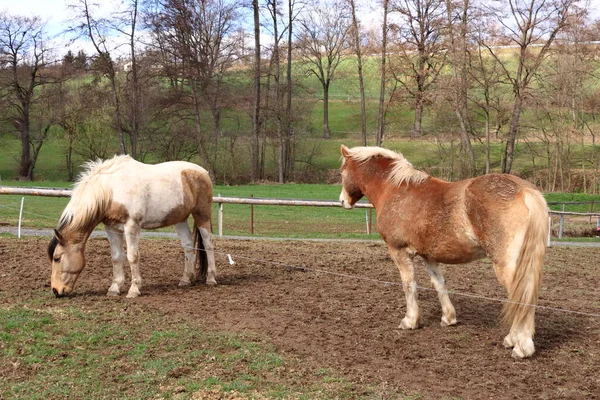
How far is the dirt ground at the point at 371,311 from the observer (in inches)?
206

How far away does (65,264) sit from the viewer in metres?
8.10

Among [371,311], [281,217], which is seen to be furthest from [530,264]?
[281,217]

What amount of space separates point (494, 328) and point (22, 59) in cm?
4416

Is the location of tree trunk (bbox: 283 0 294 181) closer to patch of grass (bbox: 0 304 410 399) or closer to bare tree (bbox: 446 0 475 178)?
bare tree (bbox: 446 0 475 178)

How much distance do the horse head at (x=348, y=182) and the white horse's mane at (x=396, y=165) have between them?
8cm

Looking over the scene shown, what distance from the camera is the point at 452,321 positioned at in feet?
22.5

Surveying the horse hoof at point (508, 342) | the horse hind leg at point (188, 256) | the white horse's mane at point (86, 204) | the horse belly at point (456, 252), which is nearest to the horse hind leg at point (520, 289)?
the horse hoof at point (508, 342)

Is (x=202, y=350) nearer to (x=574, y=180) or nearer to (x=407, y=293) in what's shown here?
(x=407, y=293)

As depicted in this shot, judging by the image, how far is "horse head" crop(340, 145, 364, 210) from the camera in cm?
739

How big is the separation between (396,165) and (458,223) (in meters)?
1.27

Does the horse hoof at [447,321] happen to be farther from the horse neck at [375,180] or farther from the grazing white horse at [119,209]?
the grazing white horse at [119,209]

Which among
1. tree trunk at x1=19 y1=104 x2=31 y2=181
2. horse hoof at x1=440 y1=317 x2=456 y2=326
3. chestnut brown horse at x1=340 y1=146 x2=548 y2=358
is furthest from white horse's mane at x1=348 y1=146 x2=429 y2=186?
tree trunk at x1=19 y1=104 x2=31 y2=181

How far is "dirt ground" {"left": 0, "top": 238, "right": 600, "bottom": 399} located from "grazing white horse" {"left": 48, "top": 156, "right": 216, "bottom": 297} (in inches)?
16.8

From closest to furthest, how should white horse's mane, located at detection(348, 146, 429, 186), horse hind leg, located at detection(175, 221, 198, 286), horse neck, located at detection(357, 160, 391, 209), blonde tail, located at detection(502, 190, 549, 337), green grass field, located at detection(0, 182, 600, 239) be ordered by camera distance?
blonde tail, located at detection(502, 190, 549, 337) → white horse's mane, located at detection(348, 146, 429, 186) → horse neck, located at detection(357, 160, 391, 209) → horse hind leg, located at detection(175, 221, 198, 286) → green grass field, located at detection(0, 182, 600, 239)
